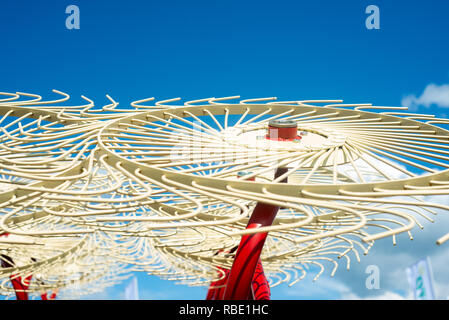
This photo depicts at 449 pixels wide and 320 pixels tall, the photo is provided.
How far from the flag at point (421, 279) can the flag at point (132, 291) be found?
614 centimetres

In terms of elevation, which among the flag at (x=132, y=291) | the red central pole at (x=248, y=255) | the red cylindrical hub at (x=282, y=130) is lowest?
the flag at (x=132, y=291)

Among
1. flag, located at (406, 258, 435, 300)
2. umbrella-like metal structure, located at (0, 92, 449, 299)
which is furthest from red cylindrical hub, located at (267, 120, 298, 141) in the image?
flag, located at (406, 258, 435, 300)

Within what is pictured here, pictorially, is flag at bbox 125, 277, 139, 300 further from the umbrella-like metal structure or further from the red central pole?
the red central pole

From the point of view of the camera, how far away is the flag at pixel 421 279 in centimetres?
1132

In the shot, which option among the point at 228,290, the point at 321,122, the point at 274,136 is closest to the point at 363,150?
the point at 274,136

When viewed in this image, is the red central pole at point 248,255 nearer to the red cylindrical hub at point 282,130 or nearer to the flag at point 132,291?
the red cylindrical hub at point 282,130

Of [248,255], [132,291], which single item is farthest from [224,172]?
[132,291]

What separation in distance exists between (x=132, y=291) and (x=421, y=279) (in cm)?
649

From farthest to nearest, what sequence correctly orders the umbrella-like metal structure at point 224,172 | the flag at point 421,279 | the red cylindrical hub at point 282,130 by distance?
1. the flag at point 421,279
2. the red cylindrical hub at point 282,130
3. the umbrella-like metal structure at point 224,172

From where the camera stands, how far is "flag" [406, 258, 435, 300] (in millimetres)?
11320

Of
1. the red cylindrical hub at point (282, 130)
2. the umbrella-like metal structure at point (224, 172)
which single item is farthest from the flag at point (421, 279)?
the red cylindrical hub at point (282, 130)

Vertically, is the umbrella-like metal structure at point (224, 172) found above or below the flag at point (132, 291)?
above

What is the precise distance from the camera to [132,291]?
1221cm
